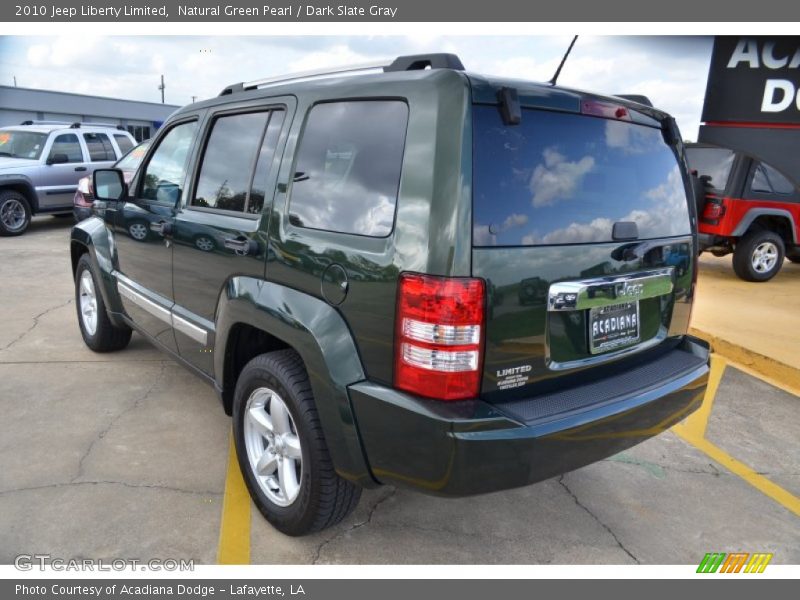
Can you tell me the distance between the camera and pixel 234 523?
2.76 metres

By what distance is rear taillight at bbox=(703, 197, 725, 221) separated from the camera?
820 cm

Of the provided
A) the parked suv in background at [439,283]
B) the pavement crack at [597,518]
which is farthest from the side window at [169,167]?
the pavement crack at [597,518]

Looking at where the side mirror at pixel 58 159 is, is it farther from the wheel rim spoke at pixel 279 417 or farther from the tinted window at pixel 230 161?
the wheel rim spoke at pixel 279 417

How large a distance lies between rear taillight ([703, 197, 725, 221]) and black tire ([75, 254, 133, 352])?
7.48 meters

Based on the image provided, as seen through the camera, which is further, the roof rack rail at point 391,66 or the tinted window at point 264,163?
the tinted window at point 264,163

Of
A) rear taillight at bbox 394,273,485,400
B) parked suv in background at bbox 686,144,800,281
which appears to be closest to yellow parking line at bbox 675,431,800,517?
rear taillight at bbox 394,273,485,400

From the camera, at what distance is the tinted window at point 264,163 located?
268cm

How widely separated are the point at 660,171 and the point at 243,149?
1.97 meters

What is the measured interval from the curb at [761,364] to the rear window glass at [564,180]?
9.37 ft

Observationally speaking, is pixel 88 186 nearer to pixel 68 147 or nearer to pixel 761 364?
pixel 68 147

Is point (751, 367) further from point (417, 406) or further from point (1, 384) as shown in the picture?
point (1, 384)

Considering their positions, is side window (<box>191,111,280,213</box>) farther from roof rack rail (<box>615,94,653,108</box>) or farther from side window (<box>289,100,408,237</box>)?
roof rack rail (<box>615,94,653,108</box>)

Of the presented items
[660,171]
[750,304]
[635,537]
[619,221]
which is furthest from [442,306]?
[750,304]

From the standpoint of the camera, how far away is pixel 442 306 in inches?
76.9
